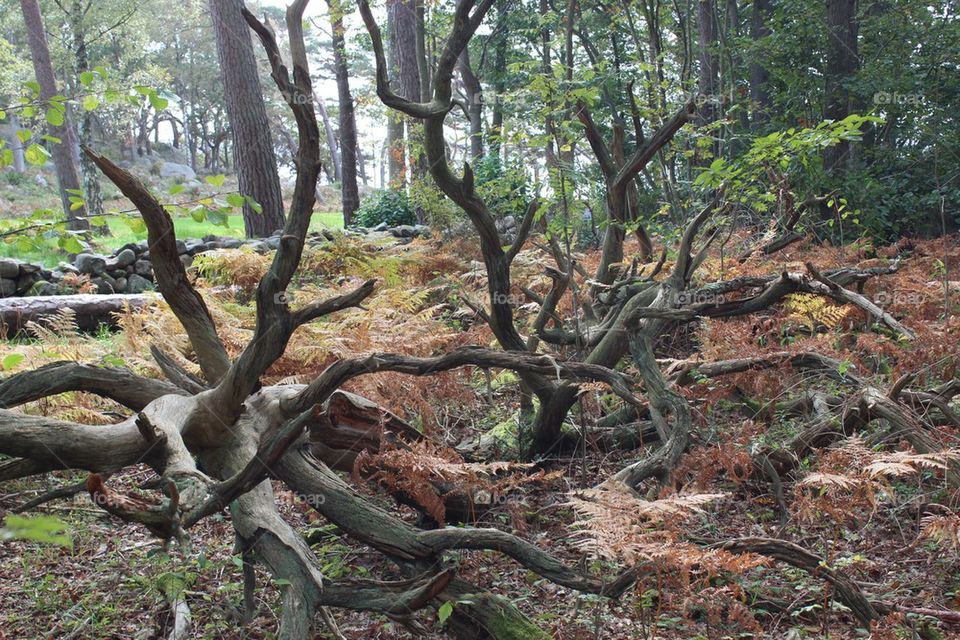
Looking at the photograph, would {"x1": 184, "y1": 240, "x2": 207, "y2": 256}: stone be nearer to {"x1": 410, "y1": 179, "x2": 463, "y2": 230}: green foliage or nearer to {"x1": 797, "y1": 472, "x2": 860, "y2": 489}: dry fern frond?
{"x1": 410, "y1": 179, "x2": 463, "y2": 230}: green foliage

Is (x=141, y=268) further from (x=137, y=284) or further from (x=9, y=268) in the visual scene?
(x=9, y=268)

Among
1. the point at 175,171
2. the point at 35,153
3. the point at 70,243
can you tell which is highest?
the point at 175,171

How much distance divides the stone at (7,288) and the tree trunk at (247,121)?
136 inches

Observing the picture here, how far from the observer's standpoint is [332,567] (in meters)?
3.29

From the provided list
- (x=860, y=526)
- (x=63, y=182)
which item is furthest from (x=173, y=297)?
(x=63, y=182)

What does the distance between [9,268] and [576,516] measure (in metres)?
8.48

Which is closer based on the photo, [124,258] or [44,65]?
[124,258]

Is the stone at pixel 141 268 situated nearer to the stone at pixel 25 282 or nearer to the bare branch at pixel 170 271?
the stone at pixel 25 282

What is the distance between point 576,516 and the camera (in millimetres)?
3133

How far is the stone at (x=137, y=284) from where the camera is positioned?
32.2 feet

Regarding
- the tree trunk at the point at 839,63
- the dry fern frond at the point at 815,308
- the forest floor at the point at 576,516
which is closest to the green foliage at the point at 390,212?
the tree trunk at the point at 839,63

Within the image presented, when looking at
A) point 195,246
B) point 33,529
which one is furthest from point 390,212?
point 33,529

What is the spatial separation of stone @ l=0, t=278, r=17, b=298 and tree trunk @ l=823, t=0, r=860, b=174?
34.1 ft

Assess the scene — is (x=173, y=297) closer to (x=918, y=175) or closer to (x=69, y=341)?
(x=69, y=341)
